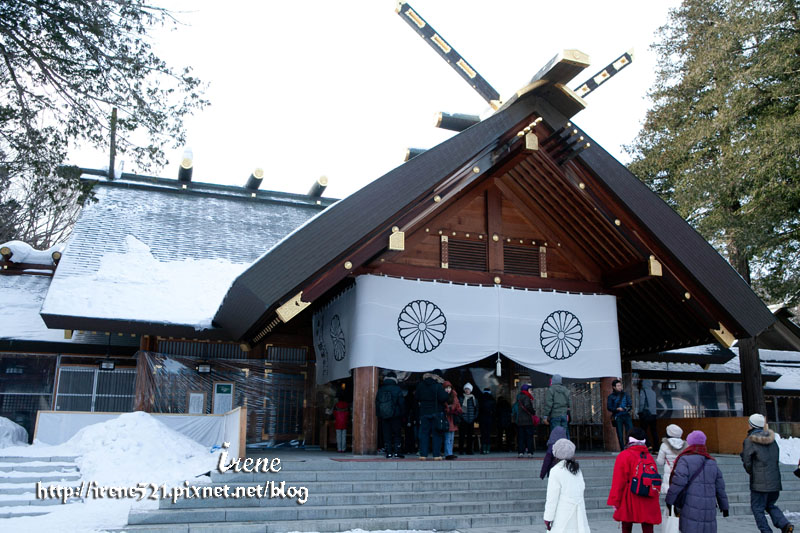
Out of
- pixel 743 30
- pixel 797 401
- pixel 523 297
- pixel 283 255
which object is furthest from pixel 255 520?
pixel 797 401

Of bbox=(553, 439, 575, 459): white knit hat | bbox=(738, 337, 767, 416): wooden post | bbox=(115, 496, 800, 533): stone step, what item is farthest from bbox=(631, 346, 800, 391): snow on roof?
bbox=(553, 439, 575, 459): white knit hat

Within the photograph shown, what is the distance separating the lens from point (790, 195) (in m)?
17.3

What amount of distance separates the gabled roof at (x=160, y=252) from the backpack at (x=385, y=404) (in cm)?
384

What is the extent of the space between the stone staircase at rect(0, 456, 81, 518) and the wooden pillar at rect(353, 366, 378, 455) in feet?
14.4

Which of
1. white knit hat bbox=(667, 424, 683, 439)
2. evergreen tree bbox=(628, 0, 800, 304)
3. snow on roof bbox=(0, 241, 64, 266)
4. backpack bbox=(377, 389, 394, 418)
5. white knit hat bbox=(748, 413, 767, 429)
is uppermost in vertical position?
evergreen tree bbox=(628, 0, 800, 304)

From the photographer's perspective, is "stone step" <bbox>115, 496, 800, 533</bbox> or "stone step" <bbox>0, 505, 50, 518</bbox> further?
"stone step" <bbox>0, 505, 50, 518</bbox>

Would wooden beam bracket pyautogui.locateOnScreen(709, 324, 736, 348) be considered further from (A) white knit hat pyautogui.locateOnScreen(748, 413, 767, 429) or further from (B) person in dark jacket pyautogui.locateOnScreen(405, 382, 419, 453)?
(B) person in dark jacket pyautogui.locateOnScreen(405, 382, 419, 453)

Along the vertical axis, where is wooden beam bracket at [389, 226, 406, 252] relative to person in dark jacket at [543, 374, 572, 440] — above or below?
above

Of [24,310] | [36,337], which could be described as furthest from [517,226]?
[24,310]

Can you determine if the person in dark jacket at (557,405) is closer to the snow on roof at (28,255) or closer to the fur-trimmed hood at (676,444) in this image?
the fur-trimmed hood at (676,444)

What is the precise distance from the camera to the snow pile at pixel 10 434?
12000 millimetres

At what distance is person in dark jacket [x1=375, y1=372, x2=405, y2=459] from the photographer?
37.1 ft

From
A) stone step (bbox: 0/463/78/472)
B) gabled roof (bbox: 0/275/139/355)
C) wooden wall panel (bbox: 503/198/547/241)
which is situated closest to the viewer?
stone step (bbox: 0/463/78/472)

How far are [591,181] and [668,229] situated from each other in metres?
1.67
